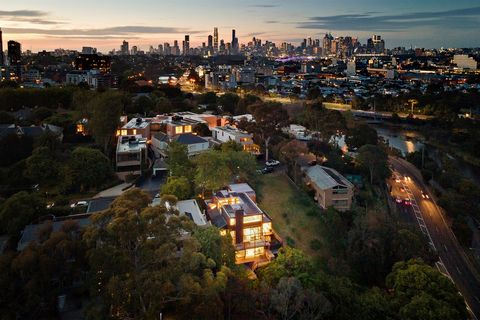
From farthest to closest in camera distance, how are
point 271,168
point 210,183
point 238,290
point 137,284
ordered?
1. point 271,168
2. point 210,183
3. point 238,290
4. point 137,284

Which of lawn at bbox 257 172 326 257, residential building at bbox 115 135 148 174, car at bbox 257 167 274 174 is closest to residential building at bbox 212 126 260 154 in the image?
car at bbox 257 167 274 174

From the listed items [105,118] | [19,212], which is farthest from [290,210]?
[105,118]

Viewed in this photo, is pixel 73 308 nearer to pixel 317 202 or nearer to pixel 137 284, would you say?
pixel 137 284

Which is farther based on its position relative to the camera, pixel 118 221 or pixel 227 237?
pixel 227 237

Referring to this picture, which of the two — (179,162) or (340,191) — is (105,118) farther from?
(340,191)

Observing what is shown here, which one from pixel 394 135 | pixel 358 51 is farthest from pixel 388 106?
pixel 358 51

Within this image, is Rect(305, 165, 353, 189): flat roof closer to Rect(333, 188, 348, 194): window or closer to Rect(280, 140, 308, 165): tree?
Rect(333, 188, 348, 194): window

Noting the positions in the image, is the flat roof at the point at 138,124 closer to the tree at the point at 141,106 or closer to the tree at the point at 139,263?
the tree at the point at 141,106

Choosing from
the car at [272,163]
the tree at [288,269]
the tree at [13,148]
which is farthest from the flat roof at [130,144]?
the tree at [288,269]
